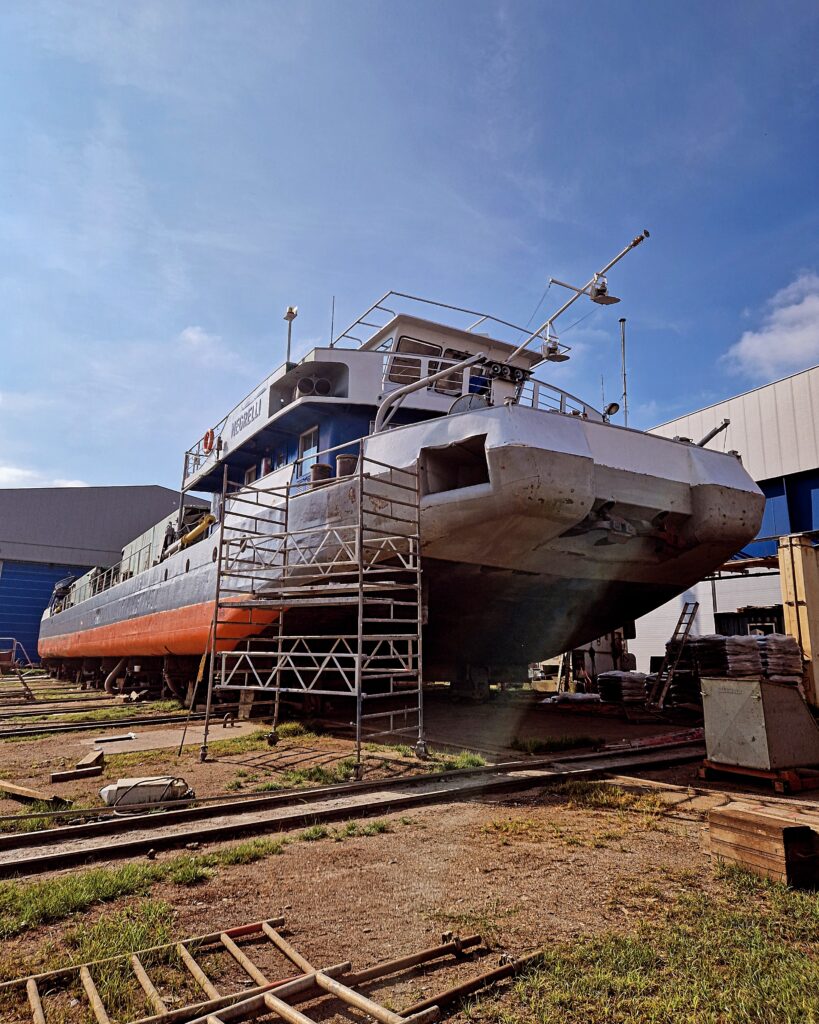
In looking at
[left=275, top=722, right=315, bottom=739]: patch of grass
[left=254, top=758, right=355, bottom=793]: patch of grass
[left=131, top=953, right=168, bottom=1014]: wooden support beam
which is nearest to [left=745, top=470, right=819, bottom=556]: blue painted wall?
[left=275, top=722, right=315, bottom=739]: patch of grass

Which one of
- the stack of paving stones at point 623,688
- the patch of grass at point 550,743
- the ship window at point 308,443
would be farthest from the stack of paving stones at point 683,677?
the ship window at point 308,443

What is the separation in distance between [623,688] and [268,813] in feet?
29.7

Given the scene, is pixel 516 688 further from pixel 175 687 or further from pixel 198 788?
pixel 198 788

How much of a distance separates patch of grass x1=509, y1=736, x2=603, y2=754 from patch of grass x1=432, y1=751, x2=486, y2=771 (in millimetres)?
994

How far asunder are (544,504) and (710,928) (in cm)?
534

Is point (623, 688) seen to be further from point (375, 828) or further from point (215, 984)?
point (215, 984)

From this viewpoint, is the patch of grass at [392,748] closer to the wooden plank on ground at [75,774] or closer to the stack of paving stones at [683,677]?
the wooden plank on ground at [75,774]

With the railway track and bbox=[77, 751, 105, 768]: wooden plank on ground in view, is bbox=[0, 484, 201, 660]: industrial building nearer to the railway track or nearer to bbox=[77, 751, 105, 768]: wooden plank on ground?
bbox=[77, 751, 105, 768]: wooden plank on ground

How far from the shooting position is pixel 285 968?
2.67m

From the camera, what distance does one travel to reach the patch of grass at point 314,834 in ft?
15.2

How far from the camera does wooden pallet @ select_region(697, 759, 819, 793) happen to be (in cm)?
568

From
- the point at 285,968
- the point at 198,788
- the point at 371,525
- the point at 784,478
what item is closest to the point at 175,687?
the point at 371,525

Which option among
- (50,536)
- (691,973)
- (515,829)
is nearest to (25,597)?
(50,536)

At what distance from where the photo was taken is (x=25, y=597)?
40.3 m
